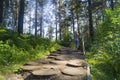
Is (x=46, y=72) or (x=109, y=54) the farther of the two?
(x=109, y=54)

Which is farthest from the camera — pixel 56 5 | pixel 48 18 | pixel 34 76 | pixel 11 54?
pixel 48 18

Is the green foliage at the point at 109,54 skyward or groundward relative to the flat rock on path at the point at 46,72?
skyward

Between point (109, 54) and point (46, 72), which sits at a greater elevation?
point (109, 54)

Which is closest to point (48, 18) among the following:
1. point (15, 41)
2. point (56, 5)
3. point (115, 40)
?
point (56, 5)

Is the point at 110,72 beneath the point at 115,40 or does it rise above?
beneath

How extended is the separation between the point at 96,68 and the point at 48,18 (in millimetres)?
58443

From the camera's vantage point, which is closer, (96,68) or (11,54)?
(96,68)

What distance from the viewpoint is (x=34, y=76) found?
24.2 ft

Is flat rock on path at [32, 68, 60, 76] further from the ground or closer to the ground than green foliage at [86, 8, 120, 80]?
closer to the ground

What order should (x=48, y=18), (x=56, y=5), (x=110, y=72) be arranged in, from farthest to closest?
(x=48, y=18) < (x=56, y=5) < (x=110, y=72)

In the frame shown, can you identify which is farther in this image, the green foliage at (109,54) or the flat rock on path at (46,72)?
the green foliage at (109,54)

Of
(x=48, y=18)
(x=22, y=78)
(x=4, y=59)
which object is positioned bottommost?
(x=22, y=78)

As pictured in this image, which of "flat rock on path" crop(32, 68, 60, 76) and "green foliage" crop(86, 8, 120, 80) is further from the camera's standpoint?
"green foliage" crop(86, 8, 120, 80)

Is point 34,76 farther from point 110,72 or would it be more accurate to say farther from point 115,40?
point 115,40
